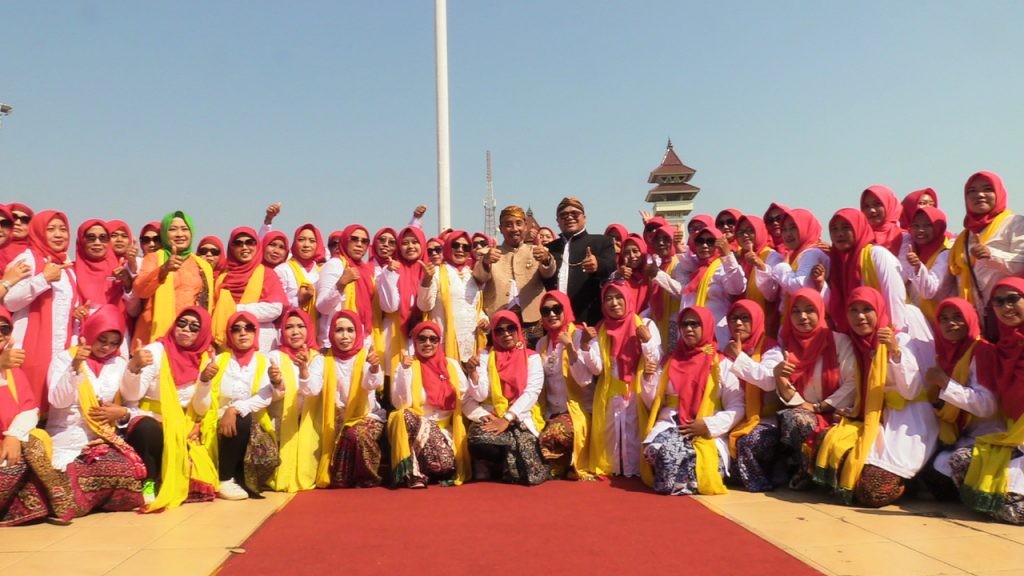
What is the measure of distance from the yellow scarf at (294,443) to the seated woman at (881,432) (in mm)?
3364

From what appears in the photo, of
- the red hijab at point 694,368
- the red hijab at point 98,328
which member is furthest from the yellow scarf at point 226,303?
the red hijab at point 694,368

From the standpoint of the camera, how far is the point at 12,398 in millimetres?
4430

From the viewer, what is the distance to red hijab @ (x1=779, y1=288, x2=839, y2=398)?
5109 mm

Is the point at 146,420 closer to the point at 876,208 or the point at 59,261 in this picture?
the point at 59,261

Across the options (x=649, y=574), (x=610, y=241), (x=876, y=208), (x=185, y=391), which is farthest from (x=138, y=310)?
(x=876, y=208)

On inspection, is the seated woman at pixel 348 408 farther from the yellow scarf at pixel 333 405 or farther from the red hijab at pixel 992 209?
the red hijab at pixel 992 209

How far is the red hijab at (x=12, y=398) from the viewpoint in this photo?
4367mm

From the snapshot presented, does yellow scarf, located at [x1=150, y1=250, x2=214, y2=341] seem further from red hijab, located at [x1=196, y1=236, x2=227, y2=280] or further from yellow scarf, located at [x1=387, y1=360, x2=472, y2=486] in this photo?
yellow scarf, located at [x1=387, y1=360, x2=472, y2=486]

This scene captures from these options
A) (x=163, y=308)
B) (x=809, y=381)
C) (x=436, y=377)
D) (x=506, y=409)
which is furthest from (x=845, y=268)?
(x=163, y=308)

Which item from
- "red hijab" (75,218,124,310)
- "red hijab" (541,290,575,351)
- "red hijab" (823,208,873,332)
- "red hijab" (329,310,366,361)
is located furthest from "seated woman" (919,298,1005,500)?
"red hijab" (75,218,124,310)

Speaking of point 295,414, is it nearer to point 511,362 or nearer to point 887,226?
point 511,362

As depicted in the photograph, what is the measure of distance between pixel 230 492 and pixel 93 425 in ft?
3.05

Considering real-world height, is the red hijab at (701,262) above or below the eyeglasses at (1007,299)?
above

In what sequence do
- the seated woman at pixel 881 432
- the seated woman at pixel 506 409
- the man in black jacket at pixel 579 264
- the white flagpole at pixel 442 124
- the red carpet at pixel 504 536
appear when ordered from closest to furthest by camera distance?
1. the red carpet at pixel 504 536
2. the seated woman at pixel 881 432
3. the seated woman at pixel 506 409
4. the man in black jacket at pixel 579 264
5. the white flagpole at pixel 442 124
